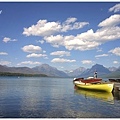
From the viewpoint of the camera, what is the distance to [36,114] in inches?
651

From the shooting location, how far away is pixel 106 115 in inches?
655

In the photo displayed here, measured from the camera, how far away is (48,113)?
16984 millimetres

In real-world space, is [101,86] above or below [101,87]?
above

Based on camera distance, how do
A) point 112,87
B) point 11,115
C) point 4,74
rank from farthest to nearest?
point 4,74 < point 112,87 < point 11,115

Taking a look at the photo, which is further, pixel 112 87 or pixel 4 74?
pixel 4 74

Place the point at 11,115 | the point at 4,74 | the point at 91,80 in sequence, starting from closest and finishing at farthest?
the point at 11,115 → the point at 91,80 → the point at 4,74

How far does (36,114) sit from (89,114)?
388 cm

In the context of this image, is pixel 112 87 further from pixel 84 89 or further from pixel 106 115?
pixel 106 115

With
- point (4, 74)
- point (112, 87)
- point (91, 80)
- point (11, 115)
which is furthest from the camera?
point (4, 74)

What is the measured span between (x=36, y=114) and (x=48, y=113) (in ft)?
3.12

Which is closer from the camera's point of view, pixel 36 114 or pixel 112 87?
pixel 36 114

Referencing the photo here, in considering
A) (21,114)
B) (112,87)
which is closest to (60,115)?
(21,114)

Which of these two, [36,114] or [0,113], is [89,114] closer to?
[36,114]

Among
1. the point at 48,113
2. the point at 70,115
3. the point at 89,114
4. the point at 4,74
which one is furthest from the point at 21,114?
the point at 4,74
